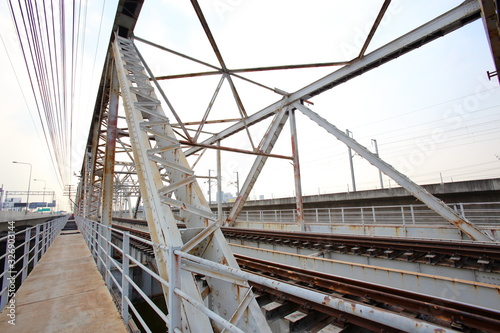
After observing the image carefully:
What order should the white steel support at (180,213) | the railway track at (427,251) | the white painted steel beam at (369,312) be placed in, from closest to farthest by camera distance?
the white painted steel beam at (369,312) → the white steel support at (180,213) → the railway track at (427,251)

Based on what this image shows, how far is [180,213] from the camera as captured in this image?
178 inches

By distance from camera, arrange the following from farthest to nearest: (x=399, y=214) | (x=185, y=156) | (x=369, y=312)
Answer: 1. (x=399, y=214)
2. (x=185, y=156)
3. (x=369, y=312)

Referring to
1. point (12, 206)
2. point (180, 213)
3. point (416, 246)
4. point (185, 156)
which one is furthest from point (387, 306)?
point (12, 206)

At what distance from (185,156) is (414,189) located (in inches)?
329

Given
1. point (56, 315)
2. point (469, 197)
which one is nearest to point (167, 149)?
point (56, 315)

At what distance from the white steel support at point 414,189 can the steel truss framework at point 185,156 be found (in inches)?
1.2

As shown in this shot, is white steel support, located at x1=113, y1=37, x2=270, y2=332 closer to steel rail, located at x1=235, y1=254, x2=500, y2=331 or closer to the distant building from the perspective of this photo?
steel rail, located at x1=235, y1=254, x2=500, y2=331

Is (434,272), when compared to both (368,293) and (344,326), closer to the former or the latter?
(368,293)

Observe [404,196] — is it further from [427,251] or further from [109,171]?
[109,171]

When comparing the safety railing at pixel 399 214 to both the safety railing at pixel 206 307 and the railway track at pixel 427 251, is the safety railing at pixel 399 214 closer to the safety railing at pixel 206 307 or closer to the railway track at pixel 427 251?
the railway track at pixel 427 251

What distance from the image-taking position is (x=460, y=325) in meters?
2.99

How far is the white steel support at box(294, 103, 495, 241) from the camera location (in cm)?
782

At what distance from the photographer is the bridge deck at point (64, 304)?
345 centimetres

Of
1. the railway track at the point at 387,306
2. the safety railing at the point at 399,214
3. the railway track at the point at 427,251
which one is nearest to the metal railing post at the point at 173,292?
the railway track at the point at 387,306
